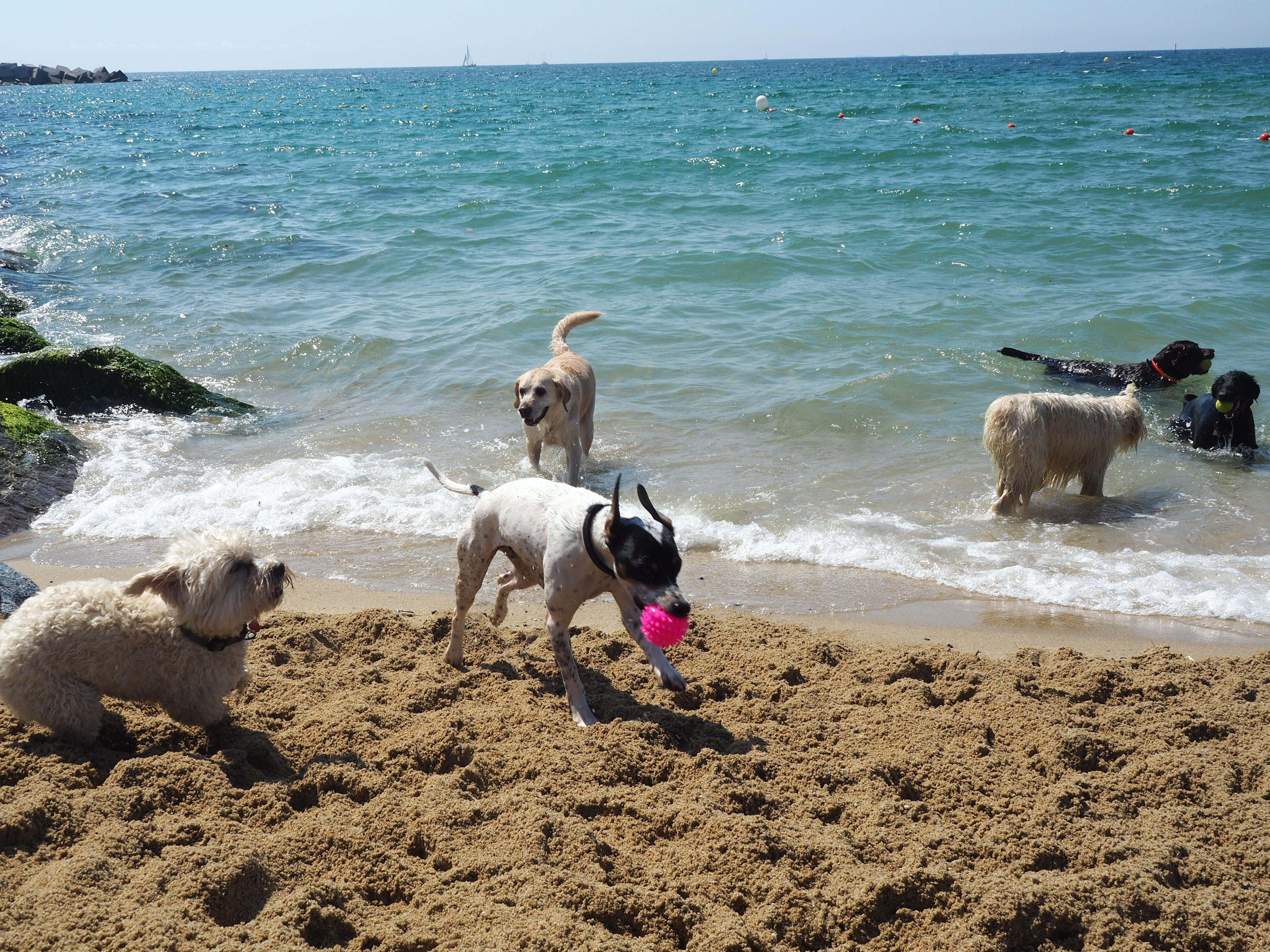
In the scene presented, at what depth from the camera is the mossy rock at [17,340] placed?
11094 mm

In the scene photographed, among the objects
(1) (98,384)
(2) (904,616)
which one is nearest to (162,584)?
(2) (904,616)

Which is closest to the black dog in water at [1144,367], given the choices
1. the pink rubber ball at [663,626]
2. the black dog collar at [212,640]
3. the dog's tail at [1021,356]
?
the dog's tail at [1021,356]

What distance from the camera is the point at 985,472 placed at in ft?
26.9

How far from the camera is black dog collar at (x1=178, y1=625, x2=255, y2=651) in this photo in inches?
155

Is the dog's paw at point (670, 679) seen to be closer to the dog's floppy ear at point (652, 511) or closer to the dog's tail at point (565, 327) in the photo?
the dog's floppy ear at point (652, 511)

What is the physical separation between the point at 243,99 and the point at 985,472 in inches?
3468

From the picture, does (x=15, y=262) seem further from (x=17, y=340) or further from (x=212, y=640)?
(x=212, y=640)

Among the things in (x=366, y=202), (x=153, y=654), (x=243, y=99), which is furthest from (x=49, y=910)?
(x=243, y=99)

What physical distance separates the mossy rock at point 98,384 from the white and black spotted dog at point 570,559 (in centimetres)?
622

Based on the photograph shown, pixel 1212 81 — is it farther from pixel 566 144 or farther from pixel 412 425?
pixel 412 425

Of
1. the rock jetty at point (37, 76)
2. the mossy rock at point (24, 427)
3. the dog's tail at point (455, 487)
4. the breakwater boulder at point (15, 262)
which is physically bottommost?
the mossy rock at point (24, 427)

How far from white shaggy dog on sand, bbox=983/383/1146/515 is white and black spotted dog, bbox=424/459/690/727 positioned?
4133 mm

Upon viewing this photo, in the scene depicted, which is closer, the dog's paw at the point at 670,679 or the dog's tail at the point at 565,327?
the dog's paw at the point at 670,679

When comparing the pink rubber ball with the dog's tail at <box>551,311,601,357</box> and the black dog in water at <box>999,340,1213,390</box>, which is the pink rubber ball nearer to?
the dog's tail at <box>551,311,601,357</box>
